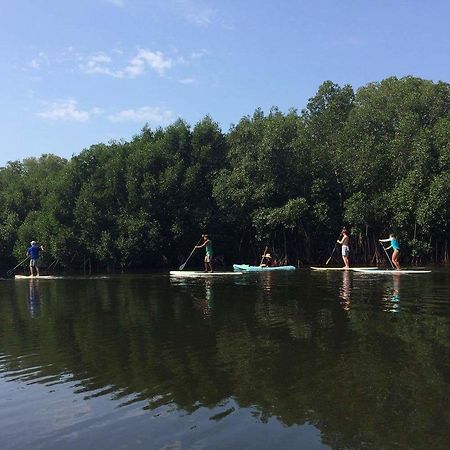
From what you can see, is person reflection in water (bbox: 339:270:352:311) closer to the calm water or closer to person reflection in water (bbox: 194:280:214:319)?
the calm water

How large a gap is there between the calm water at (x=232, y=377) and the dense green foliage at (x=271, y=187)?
74.7 ft

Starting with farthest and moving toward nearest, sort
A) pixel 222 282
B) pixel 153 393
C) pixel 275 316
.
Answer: pixel 222 282 → pixel 275 316 → pixel 153 393

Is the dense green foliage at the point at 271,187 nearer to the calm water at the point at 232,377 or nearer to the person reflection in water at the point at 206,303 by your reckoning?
the person reflection in water at the point at 206,303

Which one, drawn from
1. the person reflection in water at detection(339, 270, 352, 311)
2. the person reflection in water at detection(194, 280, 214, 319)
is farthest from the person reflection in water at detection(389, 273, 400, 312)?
the person reflection in water at detection(194, 280, 214, 319)

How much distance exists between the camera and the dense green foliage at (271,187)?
34.9m

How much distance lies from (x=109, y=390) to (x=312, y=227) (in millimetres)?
33458

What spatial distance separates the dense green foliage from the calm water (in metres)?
22.8

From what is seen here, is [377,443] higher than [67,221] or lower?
lower

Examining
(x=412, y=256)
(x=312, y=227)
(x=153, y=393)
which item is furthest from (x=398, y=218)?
(x=153, y=393)

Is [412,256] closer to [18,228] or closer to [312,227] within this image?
[312,227]

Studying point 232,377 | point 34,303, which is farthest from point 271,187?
point 232,377

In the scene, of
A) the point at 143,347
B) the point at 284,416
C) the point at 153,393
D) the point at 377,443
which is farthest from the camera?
the point at 143,347

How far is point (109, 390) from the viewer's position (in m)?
6.84

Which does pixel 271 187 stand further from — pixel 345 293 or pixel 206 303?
pixel 206 303
